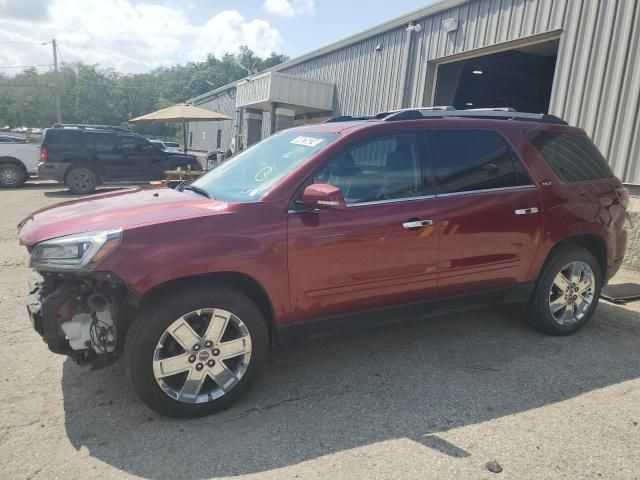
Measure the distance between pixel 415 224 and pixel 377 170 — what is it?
479 millimetres

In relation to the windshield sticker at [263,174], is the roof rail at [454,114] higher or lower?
higher

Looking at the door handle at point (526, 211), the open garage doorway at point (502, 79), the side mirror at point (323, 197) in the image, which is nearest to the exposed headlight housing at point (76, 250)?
the side mirror at point (323, 197)

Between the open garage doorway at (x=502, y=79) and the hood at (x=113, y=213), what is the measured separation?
9079 millimetres

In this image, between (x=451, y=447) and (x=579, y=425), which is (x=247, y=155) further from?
(x=579, y=425)

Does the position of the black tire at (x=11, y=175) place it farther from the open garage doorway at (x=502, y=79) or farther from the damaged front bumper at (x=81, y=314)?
the damaged front bumper at (x=81, y=314)

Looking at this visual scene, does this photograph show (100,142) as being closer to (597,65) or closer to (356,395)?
(597,65)

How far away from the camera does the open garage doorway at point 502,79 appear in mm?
11531

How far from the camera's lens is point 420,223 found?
11.0 feet

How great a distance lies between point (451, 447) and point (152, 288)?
1.93 metres

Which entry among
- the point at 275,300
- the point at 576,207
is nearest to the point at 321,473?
the point at 275,300

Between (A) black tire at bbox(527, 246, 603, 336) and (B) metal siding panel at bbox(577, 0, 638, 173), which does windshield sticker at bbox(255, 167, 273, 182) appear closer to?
(A) black tire at bbox(527, 246, 603, 336)

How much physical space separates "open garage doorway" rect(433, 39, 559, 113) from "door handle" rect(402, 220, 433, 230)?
8.15 meters

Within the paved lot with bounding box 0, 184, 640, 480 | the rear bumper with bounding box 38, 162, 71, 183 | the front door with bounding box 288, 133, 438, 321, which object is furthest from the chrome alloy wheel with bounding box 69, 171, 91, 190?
the front door with bounding box 288, 133, 438, 321

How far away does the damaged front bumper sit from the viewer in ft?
8.75
